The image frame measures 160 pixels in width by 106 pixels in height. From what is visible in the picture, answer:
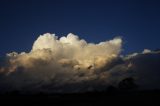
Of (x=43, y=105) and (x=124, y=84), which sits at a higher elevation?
(x=124, y=84)

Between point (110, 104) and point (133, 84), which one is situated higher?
point (133, 84)

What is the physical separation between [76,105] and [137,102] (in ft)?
49.7

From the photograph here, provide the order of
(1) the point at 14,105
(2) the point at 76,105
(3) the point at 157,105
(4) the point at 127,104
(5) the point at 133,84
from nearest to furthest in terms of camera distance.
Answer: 1. (3) the point at 157,105
2. (4) the point at 127,104
3. (2) the point at 76,105
4. (1) the point at 14,105
5. (5) the point at 133,84

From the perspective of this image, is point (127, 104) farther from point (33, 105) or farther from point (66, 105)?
point (33, 105)

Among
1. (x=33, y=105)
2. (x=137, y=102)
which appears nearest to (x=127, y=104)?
(x=137, y=102)

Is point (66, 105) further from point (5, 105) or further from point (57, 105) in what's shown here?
point (5, 105)

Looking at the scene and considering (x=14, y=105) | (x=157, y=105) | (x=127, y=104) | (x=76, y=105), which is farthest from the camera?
(x=14, y=105)

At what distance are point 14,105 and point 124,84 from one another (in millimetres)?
102826

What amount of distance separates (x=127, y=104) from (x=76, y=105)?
43.8ft

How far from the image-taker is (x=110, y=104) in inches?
2709

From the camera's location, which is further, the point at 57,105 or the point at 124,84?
the point at 124,84

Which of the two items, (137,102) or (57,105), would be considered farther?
(57,105)

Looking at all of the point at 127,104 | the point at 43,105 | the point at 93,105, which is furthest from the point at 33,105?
the point at 127,104

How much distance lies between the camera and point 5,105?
76.2 m
